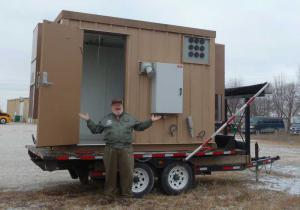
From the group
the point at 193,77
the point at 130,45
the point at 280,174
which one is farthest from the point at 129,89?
the point at 280,174

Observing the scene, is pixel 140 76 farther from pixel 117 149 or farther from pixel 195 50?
pixel 117 149

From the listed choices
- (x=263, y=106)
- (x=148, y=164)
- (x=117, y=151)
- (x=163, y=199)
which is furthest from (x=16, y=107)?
(x=117, y=151)

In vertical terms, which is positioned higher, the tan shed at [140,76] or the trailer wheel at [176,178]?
the tan shed at [140,76]

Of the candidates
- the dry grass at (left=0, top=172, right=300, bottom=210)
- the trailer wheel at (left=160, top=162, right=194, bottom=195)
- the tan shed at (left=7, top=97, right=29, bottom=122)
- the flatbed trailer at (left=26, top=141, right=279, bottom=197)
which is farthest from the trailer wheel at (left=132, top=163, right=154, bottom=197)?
the tan shed at (left=7, top=97, right=29, bottom=122)

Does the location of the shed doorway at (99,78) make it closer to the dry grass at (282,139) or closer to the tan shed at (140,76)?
the tan shed at (140,76)

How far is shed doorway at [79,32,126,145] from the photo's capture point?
10359 millimetres

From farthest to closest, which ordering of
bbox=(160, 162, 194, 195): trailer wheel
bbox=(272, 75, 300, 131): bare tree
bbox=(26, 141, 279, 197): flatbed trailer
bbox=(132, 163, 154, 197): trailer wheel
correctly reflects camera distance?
bbox=(272, 75, 300, 131): bare tree, bbox=(160, 162, 194, 195): trailer wheel, bbox=(132, 163, 154, 197): trailer wheel, bbox=(26, 141, 279, 197): flatbed trailer

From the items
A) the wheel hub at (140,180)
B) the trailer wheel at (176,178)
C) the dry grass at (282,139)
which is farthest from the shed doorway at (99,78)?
the dry grass at (282,139)

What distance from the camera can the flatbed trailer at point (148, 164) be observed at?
7.56 metres

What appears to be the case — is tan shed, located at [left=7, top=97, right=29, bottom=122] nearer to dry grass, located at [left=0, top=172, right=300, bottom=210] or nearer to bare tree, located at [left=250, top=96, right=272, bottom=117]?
bare tree, located at [left=250, top=96, right=272, bottom=117]

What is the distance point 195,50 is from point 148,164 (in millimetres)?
2673

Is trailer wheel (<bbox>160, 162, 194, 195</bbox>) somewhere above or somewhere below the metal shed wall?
below

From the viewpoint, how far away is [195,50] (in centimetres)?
897

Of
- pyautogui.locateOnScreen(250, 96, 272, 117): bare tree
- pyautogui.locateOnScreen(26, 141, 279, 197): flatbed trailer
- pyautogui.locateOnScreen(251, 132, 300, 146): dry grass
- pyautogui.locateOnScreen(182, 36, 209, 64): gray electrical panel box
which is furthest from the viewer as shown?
pyautogui.locateOnScreen(250, 96, 272, 117): bare tree
